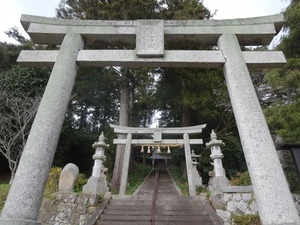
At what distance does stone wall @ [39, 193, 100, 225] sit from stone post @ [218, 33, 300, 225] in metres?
4.97

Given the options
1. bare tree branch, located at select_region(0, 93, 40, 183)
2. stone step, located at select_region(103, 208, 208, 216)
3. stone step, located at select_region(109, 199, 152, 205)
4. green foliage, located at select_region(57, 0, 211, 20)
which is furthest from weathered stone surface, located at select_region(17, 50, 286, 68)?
green foliage, located at select_region(57, 0, 211, 20)

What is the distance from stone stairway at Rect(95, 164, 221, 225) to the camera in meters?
6.23

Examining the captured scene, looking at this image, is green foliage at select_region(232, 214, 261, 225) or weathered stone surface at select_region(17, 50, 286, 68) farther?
green foliage at select_region(232, 214, 261, 225)

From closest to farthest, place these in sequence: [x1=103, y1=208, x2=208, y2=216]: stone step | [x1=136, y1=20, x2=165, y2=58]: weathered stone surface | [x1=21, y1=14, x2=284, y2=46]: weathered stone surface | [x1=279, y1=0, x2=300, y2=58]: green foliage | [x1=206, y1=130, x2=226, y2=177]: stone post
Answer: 1. [x1=136, y1=20, x2=165, y2=58]: weathered stone surface
2. [x1=21, y1=14, x2=284, y2=46]: weathered stone surface
3. [x1=103, y1=208, x2=208, y2=216]: stone step
4. [x1=279, y1=0, x2=300, y2=58]: green foliage
5. [x1=206, y1=130, x2=226, y2=177]: stone post

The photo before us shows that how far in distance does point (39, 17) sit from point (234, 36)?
347 cm

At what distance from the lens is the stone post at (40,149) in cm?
288

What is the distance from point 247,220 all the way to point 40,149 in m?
5.30

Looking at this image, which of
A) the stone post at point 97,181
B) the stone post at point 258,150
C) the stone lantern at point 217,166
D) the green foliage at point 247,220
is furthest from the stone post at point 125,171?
the stone post at point 258,150

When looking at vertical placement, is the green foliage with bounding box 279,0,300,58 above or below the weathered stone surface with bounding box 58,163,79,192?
above

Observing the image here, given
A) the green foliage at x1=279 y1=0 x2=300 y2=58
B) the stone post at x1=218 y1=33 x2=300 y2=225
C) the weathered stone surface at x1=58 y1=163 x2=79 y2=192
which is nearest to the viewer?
the stone post at x1=218 y1=33 x2=300 y2=225

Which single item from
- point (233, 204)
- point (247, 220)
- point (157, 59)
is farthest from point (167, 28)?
point (247, 220)

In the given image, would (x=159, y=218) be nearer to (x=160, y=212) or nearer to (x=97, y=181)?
(x=160, y=212)

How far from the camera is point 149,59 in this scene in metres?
4.14

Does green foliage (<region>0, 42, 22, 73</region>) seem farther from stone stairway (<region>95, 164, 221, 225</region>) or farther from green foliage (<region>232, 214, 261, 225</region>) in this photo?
green foliage (<region>232, 214, 261, 225</region>)
